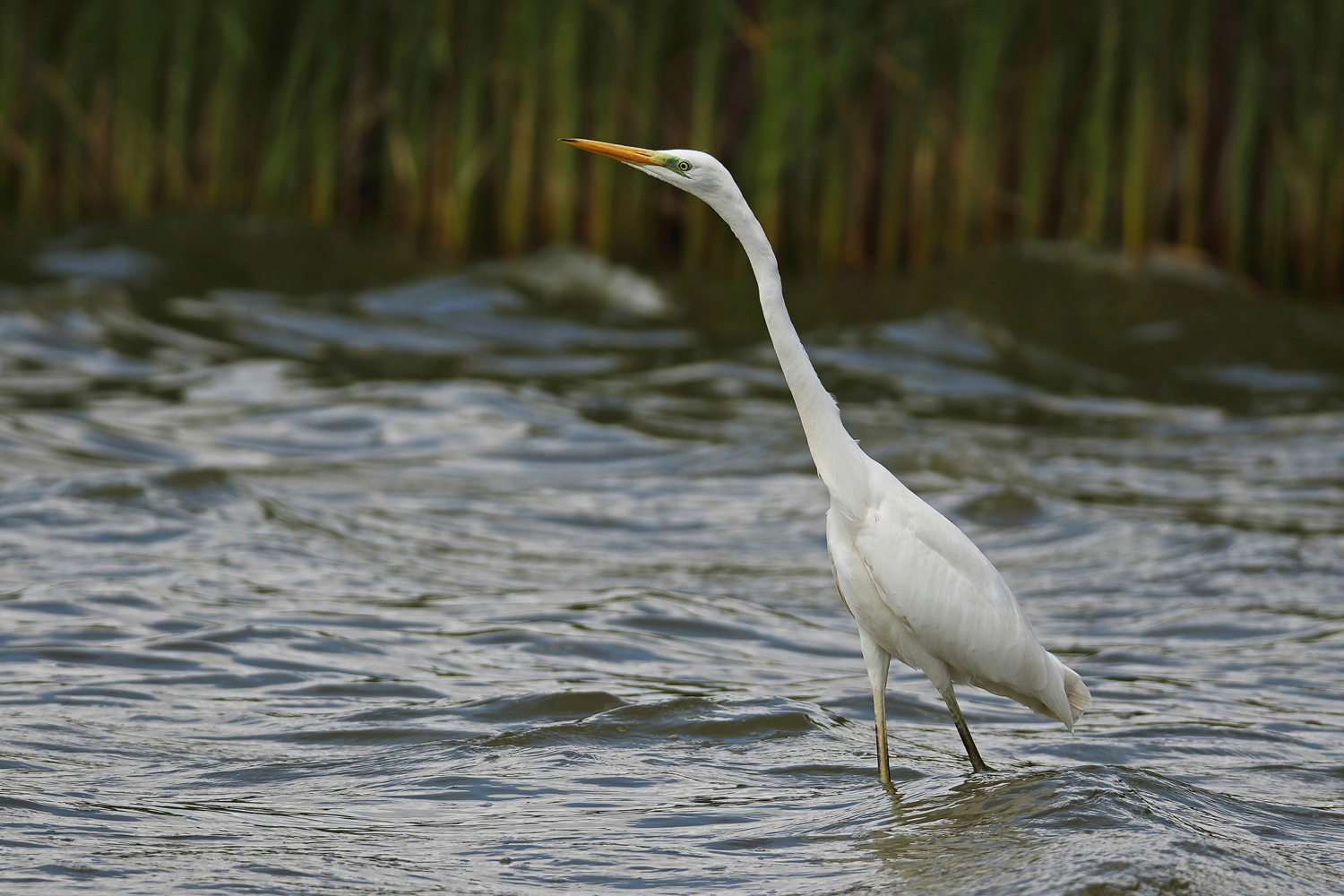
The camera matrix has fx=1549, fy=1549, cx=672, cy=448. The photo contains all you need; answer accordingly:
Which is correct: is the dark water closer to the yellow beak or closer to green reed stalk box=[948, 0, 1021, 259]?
green reed stalk box=[948, 0, 1021, 259]

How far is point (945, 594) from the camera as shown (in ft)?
11.5

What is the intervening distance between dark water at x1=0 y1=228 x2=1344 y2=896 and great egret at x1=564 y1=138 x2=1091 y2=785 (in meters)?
0.28

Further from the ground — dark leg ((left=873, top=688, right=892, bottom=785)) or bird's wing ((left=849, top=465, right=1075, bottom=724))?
bird's wing ((left=849, top=465, right=1075, bottom=724))

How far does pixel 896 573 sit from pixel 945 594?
0.45ft

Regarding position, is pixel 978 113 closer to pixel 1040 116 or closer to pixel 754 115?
pixel 1040 116

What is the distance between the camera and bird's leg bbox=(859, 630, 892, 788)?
3.56 m

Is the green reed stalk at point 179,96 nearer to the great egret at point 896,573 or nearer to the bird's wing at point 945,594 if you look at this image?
the great egret at point 896,573

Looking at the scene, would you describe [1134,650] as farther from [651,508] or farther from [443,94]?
[443,94]

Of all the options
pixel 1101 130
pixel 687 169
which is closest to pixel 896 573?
pixel 687 169

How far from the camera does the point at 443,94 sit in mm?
10250

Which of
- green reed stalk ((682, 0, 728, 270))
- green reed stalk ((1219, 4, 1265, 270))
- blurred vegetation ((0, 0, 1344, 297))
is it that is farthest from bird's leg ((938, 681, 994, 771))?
green reed stalk ((1219, 4, 1265, 270))

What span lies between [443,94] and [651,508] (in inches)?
183

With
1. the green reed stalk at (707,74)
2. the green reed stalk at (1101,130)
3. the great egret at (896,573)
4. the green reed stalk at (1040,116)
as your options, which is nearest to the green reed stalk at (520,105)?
the green reed stalk at (707,74)

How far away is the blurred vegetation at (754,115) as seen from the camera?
32.2 ft
